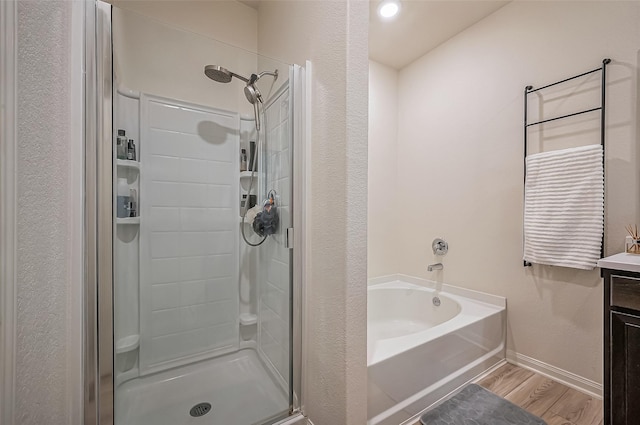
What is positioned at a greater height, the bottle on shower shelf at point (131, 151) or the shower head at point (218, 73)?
the shower head at point (218, 73)

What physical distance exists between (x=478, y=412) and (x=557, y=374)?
0.70m

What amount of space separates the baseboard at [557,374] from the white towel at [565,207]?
2.25 ft

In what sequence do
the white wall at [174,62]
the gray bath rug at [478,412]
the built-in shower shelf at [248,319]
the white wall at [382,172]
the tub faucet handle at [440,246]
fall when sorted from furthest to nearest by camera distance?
the white wall at [382,172]
the tub faucet handle at [440,246]
the built-in shower shelf at [248,319]
the gray bath rug at [478,412]
the white wall at [174,62]

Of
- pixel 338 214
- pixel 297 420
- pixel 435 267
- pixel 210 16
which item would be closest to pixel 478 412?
pixel 297 420

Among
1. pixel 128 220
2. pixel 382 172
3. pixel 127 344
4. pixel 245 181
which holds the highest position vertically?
pixel 382 172

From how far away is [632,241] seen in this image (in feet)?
4.39

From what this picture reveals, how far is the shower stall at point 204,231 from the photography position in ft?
3.94

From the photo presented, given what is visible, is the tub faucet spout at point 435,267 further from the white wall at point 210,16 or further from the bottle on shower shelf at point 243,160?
the white wall at point 210,16

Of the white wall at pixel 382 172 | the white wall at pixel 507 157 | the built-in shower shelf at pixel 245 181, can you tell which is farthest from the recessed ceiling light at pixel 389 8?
the built-in shower shelf at pixel 245 181

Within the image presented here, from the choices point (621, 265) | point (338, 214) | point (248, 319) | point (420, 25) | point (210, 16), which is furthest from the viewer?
point (420, 25)

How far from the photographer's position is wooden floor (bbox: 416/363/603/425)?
1408 millimetres

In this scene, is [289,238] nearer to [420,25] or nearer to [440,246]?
[440,246]

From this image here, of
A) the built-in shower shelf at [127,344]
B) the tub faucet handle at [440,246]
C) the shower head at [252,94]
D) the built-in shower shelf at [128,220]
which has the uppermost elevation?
the shower head at [252,94]

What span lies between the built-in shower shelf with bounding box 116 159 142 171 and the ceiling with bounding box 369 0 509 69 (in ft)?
6.01
